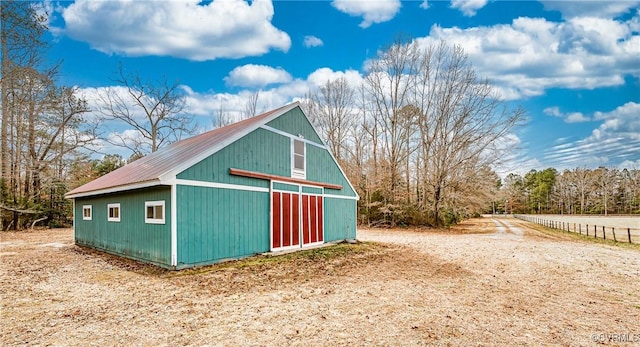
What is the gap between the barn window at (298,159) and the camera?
1173 centimetres

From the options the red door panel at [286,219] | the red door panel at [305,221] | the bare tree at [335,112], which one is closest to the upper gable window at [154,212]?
the red door panel at [286,219]

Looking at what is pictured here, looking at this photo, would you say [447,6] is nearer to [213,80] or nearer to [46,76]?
[213,80]

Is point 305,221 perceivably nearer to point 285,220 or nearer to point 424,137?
point 285,220

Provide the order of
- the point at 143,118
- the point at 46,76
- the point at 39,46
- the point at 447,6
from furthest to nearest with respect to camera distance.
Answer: the point at 143,118, the point at 46,76, the point at 39,46, the point at 447,6

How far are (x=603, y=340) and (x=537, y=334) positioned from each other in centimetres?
73

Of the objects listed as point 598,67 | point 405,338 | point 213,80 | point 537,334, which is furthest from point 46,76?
point 598,67

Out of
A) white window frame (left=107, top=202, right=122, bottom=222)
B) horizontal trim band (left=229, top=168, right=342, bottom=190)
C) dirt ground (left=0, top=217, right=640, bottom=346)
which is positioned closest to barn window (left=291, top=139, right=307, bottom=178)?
horizontal trim band (left=229, top=168, right=342, bottom=190)

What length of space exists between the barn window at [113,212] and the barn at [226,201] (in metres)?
0.03

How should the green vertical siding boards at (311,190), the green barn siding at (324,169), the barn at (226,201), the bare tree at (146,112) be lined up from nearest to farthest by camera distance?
the barn at (226,201)
the green vertical siding boards at (311,190)
the green barn siding at (324,169)
the bare tree at (146,112)

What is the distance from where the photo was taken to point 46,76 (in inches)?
769

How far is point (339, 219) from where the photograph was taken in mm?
13938

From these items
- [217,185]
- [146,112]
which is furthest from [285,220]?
[146,112]

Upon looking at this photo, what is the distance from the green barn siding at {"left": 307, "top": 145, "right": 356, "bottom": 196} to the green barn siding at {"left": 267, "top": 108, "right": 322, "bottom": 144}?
0.47 m

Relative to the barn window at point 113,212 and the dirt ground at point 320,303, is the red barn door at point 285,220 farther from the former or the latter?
the barn window at point 113,212
